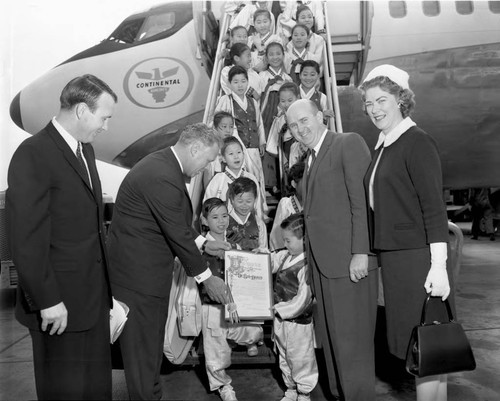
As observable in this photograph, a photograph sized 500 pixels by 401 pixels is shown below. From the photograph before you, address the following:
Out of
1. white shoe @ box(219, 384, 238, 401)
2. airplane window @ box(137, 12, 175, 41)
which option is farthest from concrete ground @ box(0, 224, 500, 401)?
airplane window @ box(137, 12, 175, 41)

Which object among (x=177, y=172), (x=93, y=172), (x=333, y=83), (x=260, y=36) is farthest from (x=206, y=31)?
(x=93, y=172)

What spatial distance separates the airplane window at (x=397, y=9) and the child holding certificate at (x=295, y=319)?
4.91 m

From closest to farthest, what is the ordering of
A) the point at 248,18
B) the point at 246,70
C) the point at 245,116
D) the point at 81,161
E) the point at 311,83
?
1. the point at 81,161
2. the point at 245,116
3. the point at 311,83
4. the point at 246,70
5. the point at 248,18

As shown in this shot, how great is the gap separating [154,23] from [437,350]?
625 centimetres

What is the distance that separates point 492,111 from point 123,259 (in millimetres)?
5947

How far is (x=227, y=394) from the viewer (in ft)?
8.74

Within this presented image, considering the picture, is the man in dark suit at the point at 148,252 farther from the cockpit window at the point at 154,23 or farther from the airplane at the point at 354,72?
the cockpit window at the point at 154,23

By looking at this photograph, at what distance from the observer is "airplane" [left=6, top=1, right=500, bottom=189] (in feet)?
20.1

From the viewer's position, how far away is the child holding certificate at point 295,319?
8.43ft

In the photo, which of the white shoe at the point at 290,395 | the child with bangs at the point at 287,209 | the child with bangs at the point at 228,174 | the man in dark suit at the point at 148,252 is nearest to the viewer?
the man in dark suit at the point at 148,252

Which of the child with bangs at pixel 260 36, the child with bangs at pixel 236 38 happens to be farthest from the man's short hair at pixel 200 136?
the child with bangs at pixel 260 36

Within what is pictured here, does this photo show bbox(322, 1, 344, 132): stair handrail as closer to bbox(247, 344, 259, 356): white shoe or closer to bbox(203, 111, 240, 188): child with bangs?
bbox(203, 111, 240, 188): child with bangs

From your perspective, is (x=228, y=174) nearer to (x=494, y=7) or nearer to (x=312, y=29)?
(x=312, y=29)

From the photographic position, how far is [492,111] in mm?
6258
